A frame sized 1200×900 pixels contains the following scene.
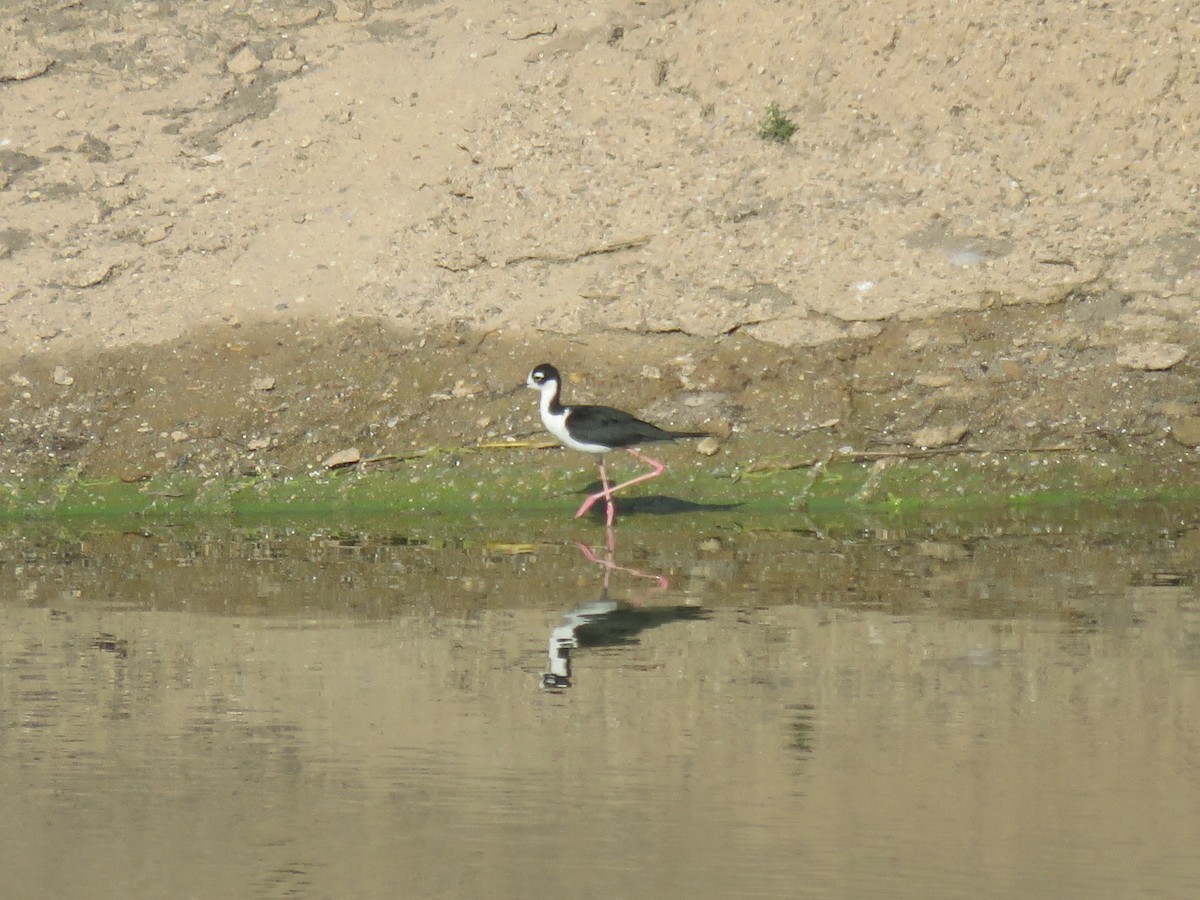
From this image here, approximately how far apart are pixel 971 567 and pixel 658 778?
12.5ft

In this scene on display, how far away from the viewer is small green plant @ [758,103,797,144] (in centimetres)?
1369

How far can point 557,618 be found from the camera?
8016mm

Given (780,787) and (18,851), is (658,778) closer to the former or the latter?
(780,787)

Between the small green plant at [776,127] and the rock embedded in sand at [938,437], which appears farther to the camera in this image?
the small green plant at [776,127]

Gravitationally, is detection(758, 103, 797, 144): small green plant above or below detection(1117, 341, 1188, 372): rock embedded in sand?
above

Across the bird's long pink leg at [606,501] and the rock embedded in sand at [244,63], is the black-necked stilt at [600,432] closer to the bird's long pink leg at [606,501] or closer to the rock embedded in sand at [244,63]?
the bird's long pink leg at [606,501]

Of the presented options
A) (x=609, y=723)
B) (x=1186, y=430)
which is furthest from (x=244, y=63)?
(x=609, y=723)

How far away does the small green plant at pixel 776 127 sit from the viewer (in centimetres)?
1369

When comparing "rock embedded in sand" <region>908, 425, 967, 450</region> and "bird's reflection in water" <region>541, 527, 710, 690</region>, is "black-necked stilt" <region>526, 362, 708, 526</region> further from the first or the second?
"bird's reflection in water" <region>541, 527, 710, 690</region>

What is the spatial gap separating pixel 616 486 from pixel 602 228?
2622 millimetres

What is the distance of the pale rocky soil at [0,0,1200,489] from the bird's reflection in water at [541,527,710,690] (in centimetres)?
355

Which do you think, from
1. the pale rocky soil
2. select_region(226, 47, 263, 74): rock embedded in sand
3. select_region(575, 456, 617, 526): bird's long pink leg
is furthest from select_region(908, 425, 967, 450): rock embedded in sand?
select_region(226, 47, 263, 74): rock embedded in sand

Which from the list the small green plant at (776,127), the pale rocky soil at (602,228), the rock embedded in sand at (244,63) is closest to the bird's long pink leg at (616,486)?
the pale rocky soil at (602,228)

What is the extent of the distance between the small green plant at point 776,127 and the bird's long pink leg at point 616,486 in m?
3.19
